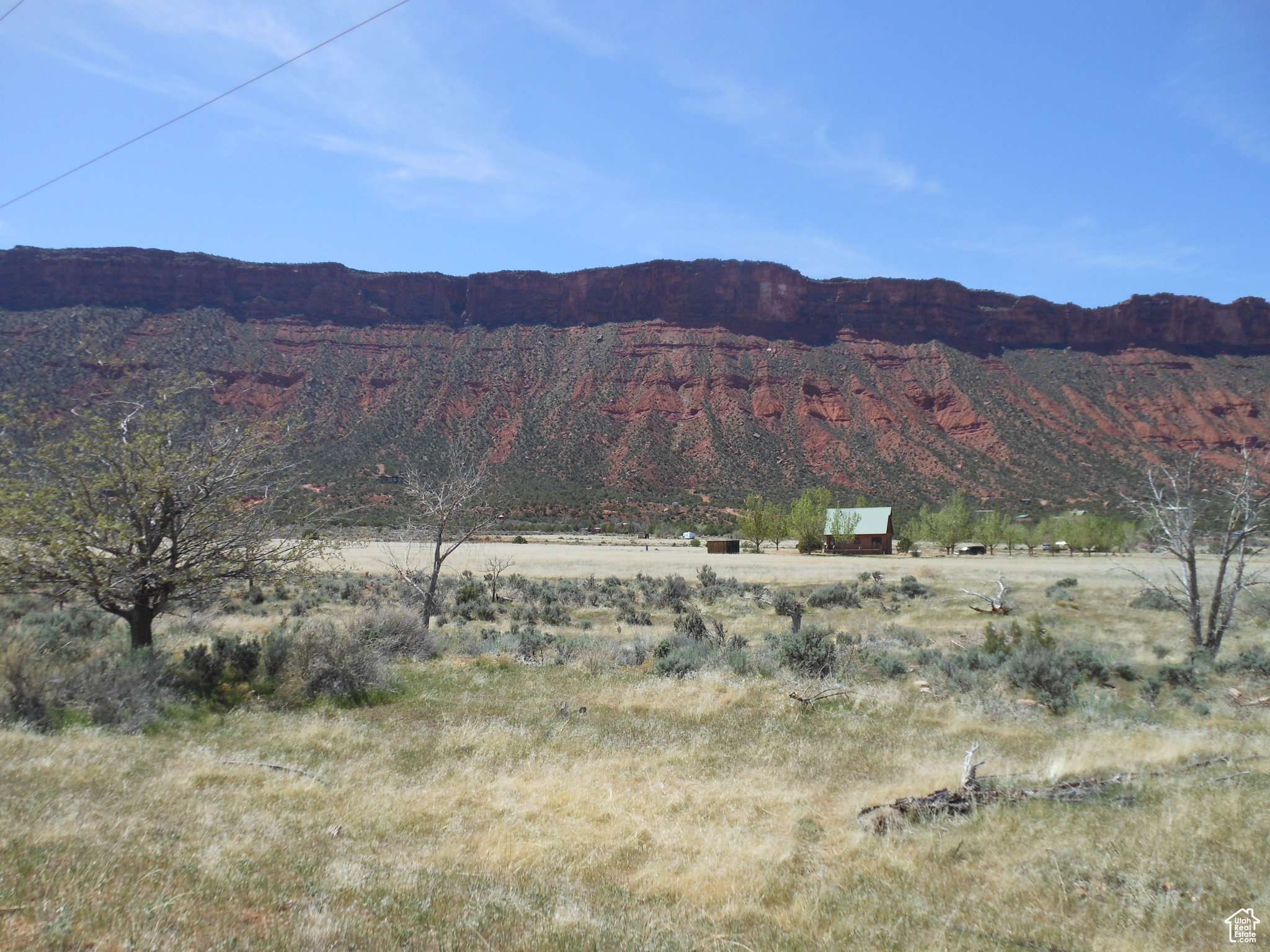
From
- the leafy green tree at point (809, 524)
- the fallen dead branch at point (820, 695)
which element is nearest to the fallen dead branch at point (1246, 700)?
the fallen dead branch at point (820, 695)

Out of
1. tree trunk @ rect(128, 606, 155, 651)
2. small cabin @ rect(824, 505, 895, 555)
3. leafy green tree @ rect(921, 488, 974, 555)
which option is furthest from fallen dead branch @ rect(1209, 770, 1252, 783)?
leafy green tree @ rect(921, 488, 974, 555)

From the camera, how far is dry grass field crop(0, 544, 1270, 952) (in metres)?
4.14

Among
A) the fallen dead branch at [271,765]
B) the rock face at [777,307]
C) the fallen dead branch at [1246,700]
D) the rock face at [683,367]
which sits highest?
the rock face at [777,307]

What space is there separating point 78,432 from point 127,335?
99.6 metres

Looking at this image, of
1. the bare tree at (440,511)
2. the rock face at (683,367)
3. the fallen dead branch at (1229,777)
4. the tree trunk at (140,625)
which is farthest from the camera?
the rock face at (683,367)

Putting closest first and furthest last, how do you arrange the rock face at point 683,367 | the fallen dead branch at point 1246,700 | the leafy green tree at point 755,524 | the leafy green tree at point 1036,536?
the fallen dead branch at point 1246,700
the leafy green tree at point 755,524
the leafy green tree at point 1036,536
the rock face at point 683,367

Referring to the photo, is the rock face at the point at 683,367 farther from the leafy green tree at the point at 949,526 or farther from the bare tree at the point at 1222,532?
the bare tree at the point at 1222,532

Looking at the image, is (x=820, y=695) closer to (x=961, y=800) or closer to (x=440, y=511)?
(x=961, y=800)

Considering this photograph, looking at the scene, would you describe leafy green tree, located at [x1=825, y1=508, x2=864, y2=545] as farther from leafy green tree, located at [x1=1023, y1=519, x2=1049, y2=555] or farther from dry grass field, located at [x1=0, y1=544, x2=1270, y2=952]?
dry grass field, located at [x1=0, y1=544, x2=1270, y2=952]

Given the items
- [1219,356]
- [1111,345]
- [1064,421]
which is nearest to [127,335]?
[1064,421]

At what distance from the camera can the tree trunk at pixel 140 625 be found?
9.97m

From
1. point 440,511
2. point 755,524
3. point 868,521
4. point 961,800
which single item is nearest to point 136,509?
point 440,511

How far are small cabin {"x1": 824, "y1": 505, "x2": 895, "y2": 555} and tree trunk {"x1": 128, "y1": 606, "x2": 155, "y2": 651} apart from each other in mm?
→ 49296

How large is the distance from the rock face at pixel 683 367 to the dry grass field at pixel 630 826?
64.3 metres
